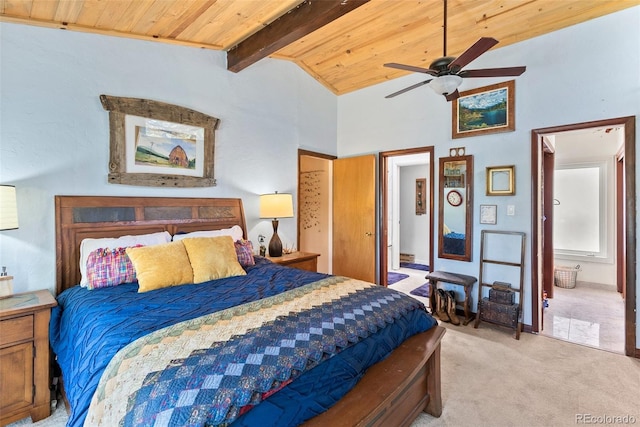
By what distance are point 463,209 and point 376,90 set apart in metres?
2.18

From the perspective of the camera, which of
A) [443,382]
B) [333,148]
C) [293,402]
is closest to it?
[293,402]

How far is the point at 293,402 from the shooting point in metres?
1.11

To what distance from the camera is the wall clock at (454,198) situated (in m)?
3.73

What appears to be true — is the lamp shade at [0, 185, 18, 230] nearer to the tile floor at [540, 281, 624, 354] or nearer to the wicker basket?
the tile floor at [540, 281, 624, 354]

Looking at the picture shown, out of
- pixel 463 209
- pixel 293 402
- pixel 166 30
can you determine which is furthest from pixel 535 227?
pixel 166 30

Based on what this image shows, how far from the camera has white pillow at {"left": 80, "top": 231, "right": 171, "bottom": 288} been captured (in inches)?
91.6

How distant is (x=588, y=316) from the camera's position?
12.0 feet

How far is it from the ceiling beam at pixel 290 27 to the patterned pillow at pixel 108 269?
2.29m

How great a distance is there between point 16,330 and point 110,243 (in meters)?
0.80

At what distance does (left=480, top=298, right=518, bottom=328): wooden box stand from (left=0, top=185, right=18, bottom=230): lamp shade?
4.20 m

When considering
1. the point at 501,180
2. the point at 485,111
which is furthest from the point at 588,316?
the point at 485,111

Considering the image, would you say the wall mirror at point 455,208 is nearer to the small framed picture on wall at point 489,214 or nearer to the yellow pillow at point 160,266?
the small framed picture on wall at point 489,214

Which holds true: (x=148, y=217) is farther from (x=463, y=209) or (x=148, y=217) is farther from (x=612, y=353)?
(x=612, y=353)
